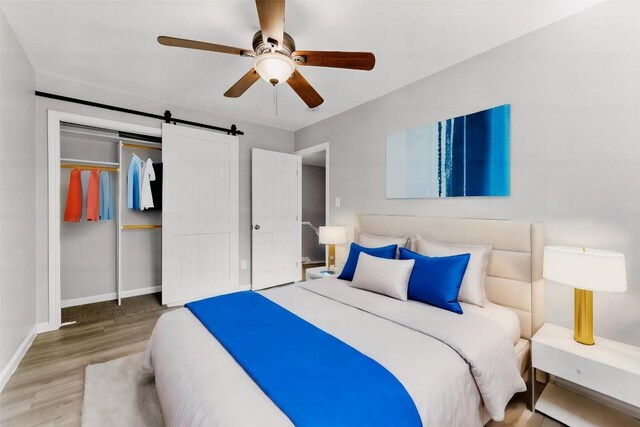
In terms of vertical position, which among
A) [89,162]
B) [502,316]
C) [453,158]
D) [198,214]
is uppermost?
[89,162]

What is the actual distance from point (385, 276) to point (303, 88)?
61.1 inches

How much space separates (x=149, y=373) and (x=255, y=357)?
1.24 meters

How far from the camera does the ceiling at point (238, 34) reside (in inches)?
73.2

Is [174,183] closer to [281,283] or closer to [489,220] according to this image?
[281,283]

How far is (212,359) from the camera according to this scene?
133 centimetres

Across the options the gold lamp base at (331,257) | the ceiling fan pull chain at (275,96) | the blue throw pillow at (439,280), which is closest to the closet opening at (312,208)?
the gold lamp base at (331,257)

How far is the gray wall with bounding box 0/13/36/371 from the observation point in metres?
1.96

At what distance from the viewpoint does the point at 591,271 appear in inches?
59.9

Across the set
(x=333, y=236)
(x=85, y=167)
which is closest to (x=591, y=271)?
(x=333, y=236)

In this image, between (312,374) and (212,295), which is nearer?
(312,374)

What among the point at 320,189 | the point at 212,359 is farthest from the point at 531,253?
the point at 320,189

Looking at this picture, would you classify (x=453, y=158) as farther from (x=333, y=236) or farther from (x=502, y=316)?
(x=333, y=236)

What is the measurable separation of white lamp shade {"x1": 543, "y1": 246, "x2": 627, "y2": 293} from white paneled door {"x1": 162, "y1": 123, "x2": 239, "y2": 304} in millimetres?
3527

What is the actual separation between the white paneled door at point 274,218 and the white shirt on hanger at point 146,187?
1.31 m
